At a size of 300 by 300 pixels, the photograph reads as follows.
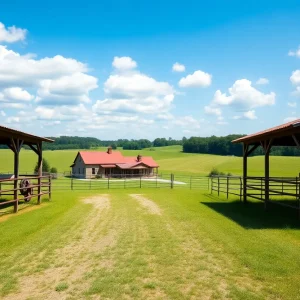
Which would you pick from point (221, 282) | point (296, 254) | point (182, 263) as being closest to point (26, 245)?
point (182, 263)

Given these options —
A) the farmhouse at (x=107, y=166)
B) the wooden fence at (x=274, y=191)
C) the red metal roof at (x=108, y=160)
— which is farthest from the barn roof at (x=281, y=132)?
the red metal roof at (x=108, y=160)

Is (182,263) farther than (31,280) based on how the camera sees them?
Yes

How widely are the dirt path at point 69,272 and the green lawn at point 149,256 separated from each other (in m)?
0.02

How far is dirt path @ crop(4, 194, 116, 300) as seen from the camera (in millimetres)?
5477

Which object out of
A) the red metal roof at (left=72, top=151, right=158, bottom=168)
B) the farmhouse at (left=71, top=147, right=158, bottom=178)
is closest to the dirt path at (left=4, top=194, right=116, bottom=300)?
the farmhouse at (left=71, top=147, right=158, bottom=178)

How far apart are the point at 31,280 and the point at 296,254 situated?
223 inches

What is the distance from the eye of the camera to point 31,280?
19.9 feet

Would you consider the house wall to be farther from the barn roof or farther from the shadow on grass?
the shadow on grass

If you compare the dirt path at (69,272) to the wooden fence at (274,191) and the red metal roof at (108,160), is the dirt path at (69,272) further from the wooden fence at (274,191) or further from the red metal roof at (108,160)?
the red metal roof at (108,160)

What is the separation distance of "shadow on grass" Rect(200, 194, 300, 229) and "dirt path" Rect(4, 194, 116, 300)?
16.0 feet

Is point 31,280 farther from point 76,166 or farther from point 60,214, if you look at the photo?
point 76,166

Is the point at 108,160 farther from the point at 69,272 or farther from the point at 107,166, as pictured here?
the point at 69,272

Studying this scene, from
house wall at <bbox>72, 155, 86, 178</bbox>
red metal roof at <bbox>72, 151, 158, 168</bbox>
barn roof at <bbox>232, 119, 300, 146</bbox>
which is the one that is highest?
barn roof at <bbox>232, 119, 300, 146</bbox>

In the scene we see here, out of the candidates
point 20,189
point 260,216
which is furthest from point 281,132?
point 20,189
